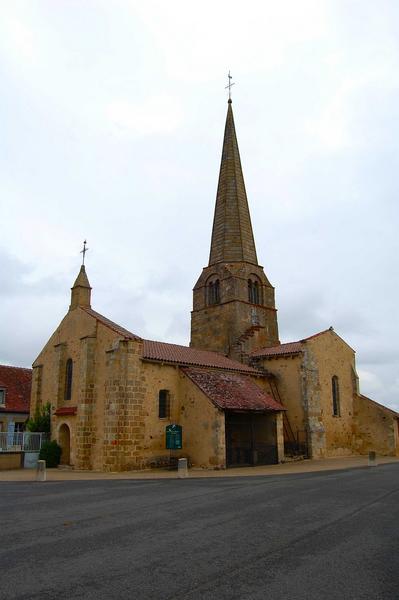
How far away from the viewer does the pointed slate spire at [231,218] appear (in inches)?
1422

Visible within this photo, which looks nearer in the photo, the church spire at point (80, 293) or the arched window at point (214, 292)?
the church spire at point (80, 293)

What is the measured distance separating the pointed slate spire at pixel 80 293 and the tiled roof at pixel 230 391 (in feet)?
23.1

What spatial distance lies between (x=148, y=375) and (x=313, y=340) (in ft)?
38.0

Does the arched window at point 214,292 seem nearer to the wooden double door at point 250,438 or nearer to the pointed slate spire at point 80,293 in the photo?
the pointed slate spire at point 80,293

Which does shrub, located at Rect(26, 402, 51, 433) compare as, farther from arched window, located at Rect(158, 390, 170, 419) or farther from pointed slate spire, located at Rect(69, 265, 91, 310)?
arched window, located at Rect(158, 390, 170, 419)

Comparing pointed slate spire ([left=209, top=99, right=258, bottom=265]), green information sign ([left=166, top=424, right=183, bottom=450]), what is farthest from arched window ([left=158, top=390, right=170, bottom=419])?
pointed slate spire ([left=209, top=99, right=258, bottom=265])

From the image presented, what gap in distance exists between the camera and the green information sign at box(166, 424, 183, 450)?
22.3 metres

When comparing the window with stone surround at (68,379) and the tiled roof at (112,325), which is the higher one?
the tiled roof at (112,325)

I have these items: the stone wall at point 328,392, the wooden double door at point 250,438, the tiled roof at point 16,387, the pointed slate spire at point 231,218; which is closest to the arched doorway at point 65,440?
the wooden double door at point 250,438

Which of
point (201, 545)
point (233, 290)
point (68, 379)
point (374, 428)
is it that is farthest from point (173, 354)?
point (201, 545)

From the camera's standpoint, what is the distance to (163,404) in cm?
2336

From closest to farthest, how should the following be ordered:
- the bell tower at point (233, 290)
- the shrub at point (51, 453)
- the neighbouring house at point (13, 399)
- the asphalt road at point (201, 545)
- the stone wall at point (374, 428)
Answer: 1. the asphalt road at point (201, 545)
2. the shrub at point (51, 453)
3. the stone wall at point (374, 428)
4. the neighbouring house at point (13, 399)
5. the bell tower at point (233, 290)

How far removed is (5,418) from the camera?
3108 cm

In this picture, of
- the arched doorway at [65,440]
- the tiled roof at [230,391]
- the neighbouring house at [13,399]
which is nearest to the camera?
the tiled roof at [230,391]
